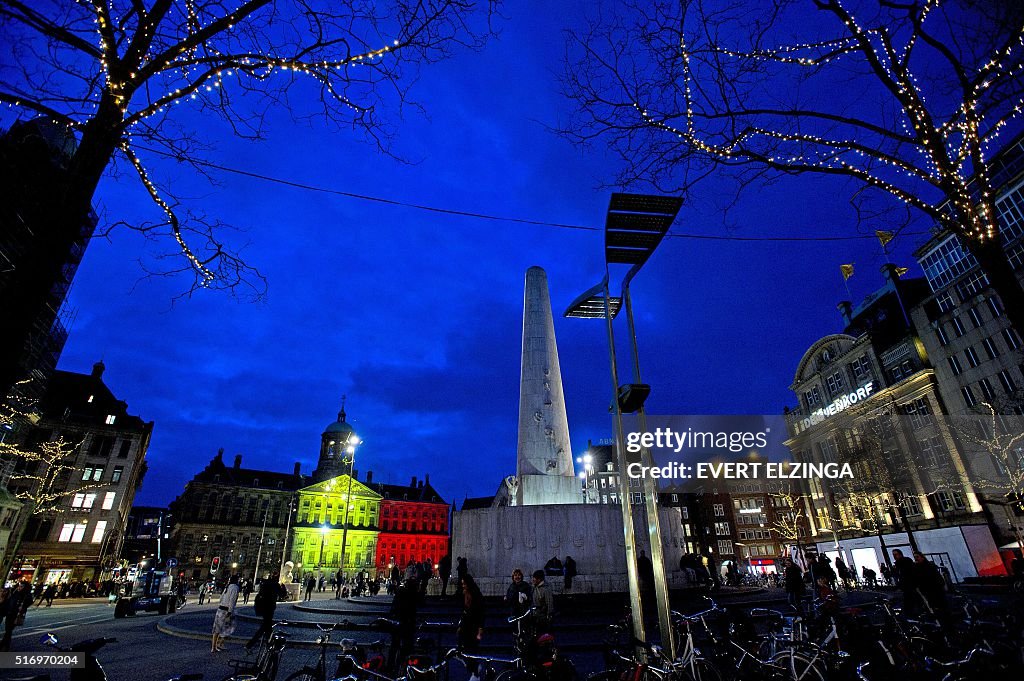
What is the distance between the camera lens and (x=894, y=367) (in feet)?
134

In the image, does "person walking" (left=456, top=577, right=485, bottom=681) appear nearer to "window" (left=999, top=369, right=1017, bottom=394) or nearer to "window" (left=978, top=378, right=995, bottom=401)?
"window" (left=999, top=369, right=1017, bottom=394)

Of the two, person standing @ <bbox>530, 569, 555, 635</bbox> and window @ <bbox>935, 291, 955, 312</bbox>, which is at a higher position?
window @ <bbox>935, 291, 955, 312</bbox>

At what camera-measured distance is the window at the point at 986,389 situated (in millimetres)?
31423

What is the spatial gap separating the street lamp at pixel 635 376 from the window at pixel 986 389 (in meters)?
38.1

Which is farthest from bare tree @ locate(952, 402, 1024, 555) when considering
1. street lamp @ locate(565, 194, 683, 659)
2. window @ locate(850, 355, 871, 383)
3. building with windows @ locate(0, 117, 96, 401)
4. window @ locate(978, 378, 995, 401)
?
building with windows @ locate(0, 117, 96, 401)

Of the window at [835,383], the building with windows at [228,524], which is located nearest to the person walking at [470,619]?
the window at [835,383]

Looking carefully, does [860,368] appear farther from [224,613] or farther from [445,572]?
[224,613]

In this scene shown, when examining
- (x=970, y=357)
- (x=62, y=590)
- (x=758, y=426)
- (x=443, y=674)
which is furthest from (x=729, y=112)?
(x=62, y=590)

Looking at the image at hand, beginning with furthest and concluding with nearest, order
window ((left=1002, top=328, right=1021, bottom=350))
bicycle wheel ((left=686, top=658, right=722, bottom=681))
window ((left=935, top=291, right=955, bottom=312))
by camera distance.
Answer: window ((left=935, top=291, right=955, bottom=312)) → window ((left=1002, top=328, right=1021, bottom=350)) → bicycle wheel ((left=686, top=658, right=722, bottom=681))

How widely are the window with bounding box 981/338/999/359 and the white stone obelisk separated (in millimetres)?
32601

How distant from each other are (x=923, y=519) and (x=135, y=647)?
47521 mm

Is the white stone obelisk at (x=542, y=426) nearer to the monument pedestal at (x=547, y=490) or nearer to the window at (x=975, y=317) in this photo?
the monument pedestal at (x=547, y=490)

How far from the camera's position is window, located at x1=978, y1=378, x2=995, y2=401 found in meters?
31.4

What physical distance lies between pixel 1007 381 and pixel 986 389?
1.64 metres
